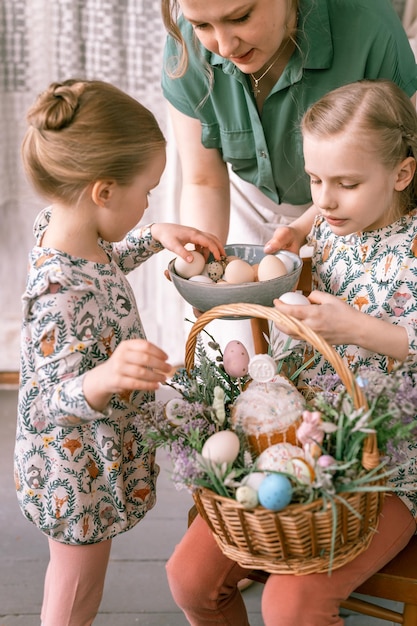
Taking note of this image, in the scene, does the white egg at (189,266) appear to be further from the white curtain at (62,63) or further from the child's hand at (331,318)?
the white curtain at (62,63)

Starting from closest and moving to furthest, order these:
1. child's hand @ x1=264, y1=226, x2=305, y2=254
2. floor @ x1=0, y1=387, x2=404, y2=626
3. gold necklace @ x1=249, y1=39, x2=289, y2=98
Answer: child's hand @ x1=264, y1=226, x2=305, y2=254, gold necklace @ x1=249, y1=39, x2=289, y2=98, floor @ x1=0, y1=387, x2=404, y2=626

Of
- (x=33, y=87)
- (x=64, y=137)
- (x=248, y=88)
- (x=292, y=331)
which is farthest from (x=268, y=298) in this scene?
(x=33, y=87)

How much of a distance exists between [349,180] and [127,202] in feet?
1.25

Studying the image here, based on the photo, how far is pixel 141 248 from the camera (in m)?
1.55

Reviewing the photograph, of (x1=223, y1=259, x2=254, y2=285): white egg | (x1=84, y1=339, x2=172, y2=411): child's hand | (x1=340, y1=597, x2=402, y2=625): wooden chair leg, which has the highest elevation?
(x1=223, y1=259, x2=254, y2=285): white egg

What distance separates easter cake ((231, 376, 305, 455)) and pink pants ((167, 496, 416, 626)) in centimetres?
22

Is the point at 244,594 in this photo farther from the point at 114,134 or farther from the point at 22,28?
the point at 22,28

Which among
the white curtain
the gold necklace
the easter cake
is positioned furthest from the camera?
the white curtain

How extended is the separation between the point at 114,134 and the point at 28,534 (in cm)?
120

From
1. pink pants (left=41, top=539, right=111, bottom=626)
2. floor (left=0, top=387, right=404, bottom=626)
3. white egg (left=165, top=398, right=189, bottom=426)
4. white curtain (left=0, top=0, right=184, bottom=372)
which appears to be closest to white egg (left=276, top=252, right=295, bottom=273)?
white egg (left=165, top=398, right=189, bottom=426)

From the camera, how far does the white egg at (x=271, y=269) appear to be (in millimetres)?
A: 1400

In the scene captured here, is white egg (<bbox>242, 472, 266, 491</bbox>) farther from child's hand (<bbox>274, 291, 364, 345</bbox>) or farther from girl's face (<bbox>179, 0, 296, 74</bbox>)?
girl's face (<bbox>179, 0, 296, 74</bbox>)

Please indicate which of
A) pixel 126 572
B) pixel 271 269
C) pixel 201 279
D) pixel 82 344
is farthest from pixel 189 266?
pixel 126 572

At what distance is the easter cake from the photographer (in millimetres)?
1210
